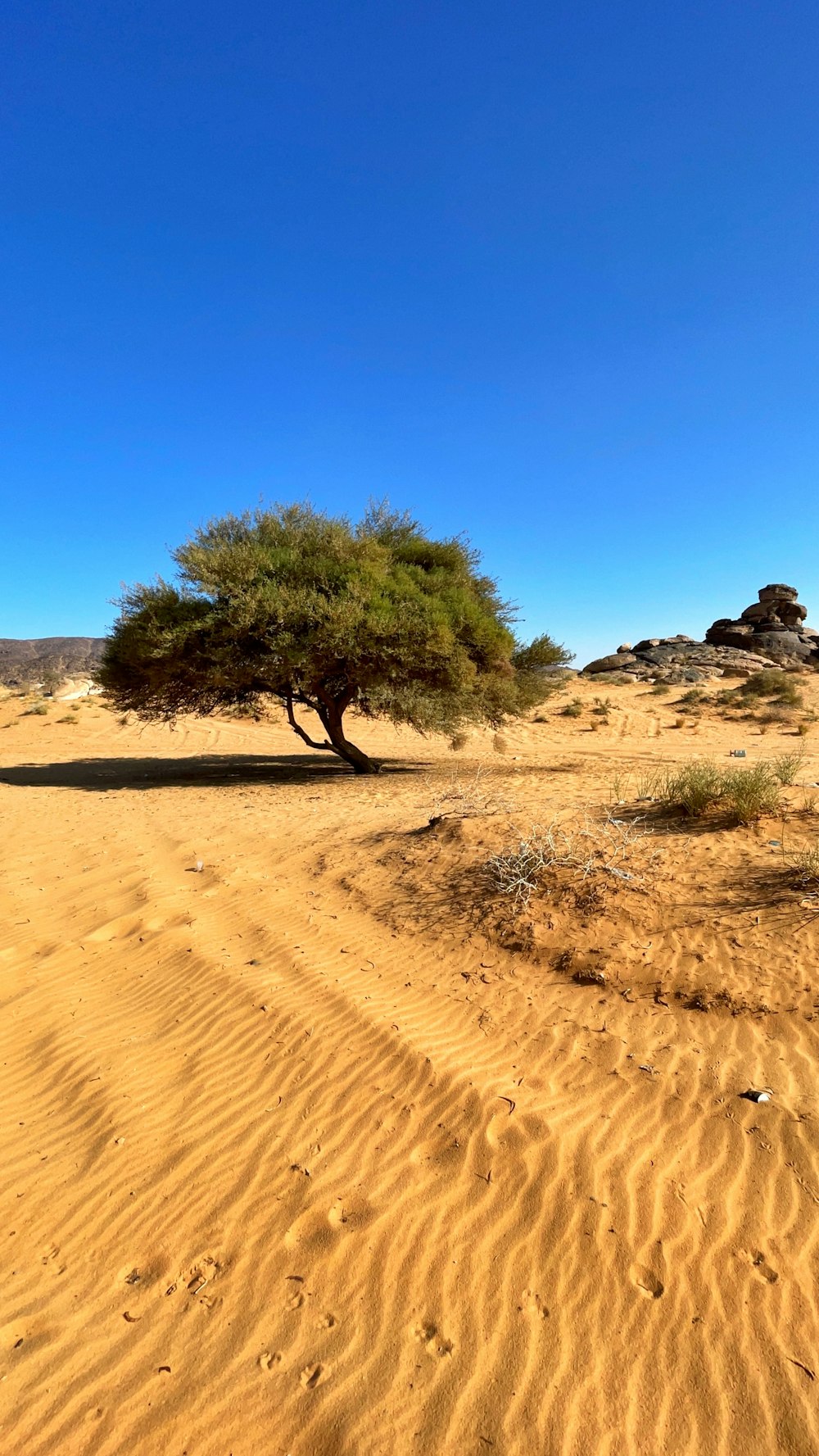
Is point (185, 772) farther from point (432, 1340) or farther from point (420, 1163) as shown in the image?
point (432, 1340)

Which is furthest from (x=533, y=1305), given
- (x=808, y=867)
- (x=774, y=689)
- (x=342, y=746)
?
(x=774, y=689)

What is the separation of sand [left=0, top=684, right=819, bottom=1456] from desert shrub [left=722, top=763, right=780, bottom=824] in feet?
0.58

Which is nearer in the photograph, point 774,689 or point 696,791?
point 696,791

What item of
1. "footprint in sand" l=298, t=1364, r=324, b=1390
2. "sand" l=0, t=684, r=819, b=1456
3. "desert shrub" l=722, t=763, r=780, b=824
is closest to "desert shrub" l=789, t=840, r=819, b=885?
"sand" l=0, t=684, r=819, b=1456

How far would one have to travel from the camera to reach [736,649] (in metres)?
44.5

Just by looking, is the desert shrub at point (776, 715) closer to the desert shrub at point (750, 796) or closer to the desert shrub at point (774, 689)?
the desert shrub at point (774, 689)

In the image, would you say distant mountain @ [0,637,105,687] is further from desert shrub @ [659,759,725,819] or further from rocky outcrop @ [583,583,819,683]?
desert shrub @ [659,759,725,819]

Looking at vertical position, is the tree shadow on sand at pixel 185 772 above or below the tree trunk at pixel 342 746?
below

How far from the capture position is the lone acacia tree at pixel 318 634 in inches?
491

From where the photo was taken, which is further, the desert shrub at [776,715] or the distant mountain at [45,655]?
the distant mountain at [45,655]

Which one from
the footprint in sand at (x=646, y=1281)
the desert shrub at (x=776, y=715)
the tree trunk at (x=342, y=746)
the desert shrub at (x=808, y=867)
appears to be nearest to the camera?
the footprint in sand at (x=646, y=1281)

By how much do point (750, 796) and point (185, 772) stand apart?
1323cm

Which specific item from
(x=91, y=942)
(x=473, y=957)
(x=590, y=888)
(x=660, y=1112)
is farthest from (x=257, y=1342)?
(x=91, y=942)

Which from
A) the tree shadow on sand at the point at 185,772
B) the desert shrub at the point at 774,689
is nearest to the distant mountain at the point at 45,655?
the tree shadow on sand at the point at 185,772
